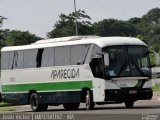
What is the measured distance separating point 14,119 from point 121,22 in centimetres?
15378

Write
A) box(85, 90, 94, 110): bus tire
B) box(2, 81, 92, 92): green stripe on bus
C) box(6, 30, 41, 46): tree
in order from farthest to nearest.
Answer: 1. box(6, 30, 41, 46): tree
2. box(2, 81, 92, 92): green stripe on bus
3. box(85, 90, 94, 110): bus tire

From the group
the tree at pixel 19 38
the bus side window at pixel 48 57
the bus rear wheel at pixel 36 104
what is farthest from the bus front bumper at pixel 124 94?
the tree at pixel 19 38

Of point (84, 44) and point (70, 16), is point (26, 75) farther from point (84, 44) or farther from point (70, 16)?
point (70, 16)

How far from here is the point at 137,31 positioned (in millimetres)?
180375

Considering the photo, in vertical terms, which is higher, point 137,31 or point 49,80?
point 137,31

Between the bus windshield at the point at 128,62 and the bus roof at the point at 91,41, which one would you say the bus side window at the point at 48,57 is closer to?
the bus roof at the point at 91,41

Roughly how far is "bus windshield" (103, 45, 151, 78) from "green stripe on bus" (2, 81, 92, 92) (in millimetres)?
1429

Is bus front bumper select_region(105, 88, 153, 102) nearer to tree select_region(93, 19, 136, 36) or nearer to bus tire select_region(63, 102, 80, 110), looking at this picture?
bus tire select_region(63, 102, 80, 110)

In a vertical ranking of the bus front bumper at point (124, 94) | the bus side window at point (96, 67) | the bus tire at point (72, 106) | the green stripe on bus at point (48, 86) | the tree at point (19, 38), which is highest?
the tree at point (19, 38)

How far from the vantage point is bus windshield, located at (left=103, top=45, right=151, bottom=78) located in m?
32.3

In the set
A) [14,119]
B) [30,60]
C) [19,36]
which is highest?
[19,36]

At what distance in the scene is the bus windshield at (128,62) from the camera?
32.3m

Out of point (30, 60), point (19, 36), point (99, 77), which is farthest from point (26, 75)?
point (19, 36)

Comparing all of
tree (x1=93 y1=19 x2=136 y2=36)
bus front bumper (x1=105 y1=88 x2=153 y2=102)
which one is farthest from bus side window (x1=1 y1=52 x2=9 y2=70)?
tree (x1=93 y1=19 x2=136 y2=36)
